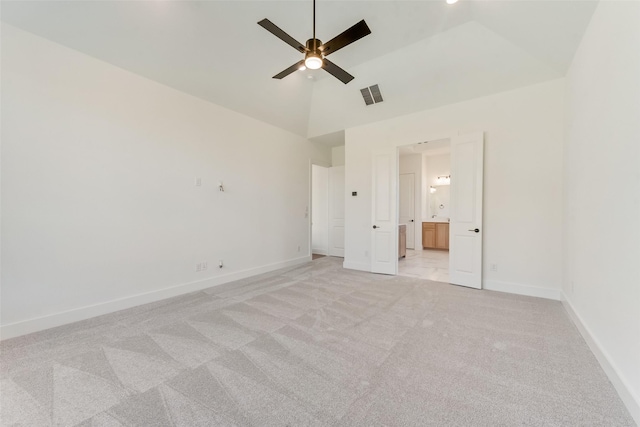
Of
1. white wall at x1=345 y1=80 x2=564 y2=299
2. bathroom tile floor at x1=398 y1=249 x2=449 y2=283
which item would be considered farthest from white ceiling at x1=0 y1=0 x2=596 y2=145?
bathroom tile floor at x1=398 y1=249 x2=449 y2=283

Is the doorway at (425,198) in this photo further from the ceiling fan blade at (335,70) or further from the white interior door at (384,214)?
the ceiling fan blade at (335,70)

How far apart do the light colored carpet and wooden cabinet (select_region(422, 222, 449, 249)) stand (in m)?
4.46

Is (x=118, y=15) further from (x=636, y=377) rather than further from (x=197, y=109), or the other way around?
(x=636, y=377)

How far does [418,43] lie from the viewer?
11.5 feet

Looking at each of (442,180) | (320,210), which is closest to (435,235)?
Answer: (442,180)

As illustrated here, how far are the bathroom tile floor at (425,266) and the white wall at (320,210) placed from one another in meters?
2.23

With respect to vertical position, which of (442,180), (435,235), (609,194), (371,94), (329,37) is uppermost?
(329,37)

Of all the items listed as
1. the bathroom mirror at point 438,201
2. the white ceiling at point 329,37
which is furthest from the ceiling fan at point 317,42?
the bathroom mirror at point 438,201

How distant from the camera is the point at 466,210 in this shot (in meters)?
4.03

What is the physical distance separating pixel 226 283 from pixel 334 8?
427cm

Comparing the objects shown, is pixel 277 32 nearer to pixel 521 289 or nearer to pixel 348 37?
pixel 348 37

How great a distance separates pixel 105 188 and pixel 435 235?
7984mm

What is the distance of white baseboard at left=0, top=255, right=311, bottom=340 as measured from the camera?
2.50m

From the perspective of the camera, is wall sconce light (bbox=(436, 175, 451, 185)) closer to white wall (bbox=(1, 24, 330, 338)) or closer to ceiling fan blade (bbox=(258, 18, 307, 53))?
white wall (bbox=(1, 24, 330, 338))
